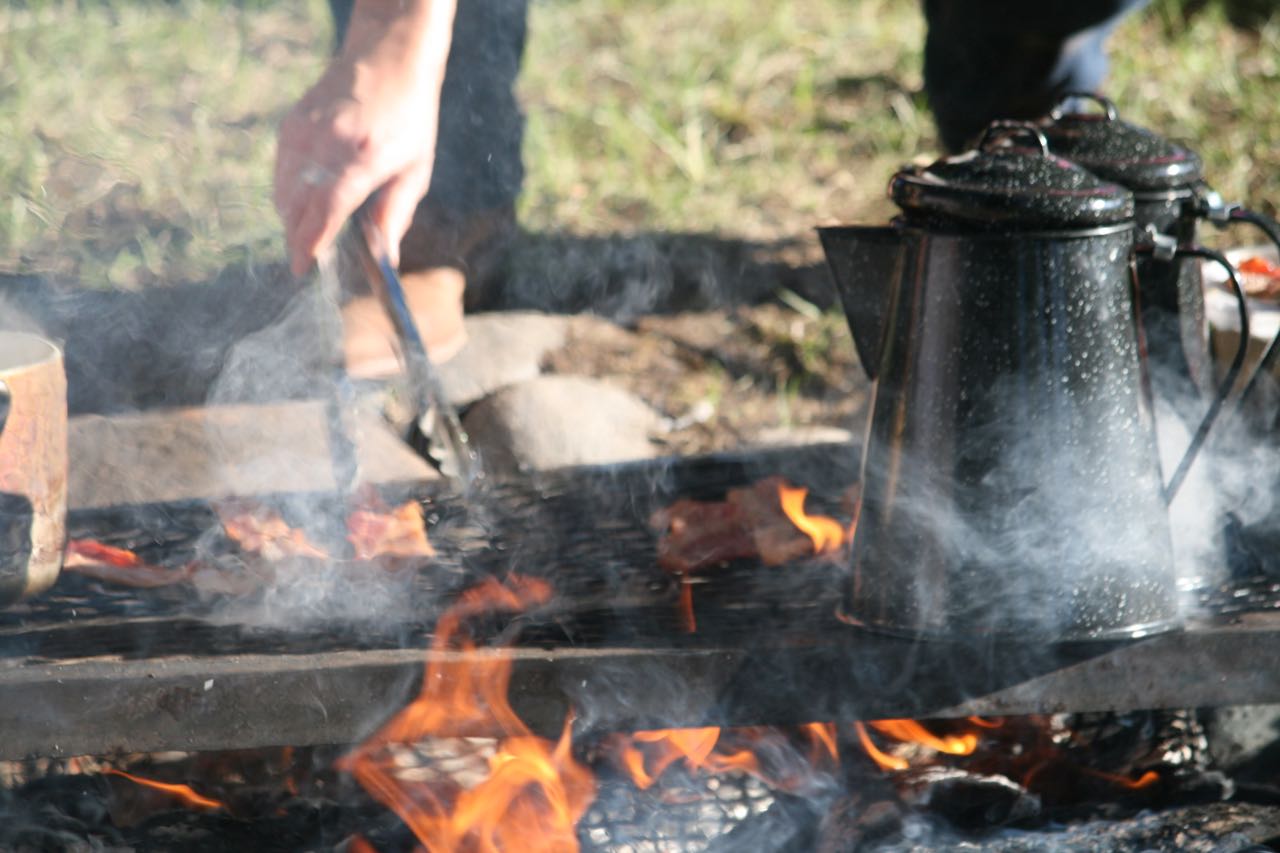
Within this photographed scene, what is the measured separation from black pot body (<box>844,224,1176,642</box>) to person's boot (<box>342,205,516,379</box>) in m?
1.54

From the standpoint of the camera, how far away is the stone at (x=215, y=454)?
253cm

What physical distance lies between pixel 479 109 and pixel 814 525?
157cm

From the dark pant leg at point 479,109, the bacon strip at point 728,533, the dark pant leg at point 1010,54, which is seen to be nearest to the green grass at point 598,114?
the dark pant leg at point 479,109

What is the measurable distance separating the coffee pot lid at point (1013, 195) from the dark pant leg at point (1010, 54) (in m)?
1.52

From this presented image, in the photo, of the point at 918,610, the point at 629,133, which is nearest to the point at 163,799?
the point at 918,610

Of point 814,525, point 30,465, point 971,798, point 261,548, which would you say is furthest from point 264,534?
point 971,798

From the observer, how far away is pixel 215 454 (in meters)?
2.65

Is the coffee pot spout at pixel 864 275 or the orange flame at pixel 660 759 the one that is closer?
the coffee pot spout at pixel 864 275

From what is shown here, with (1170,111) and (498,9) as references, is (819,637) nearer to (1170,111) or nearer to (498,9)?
(498,9)

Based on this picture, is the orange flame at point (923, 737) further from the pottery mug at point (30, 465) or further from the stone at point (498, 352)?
the stone at point (498, 352)

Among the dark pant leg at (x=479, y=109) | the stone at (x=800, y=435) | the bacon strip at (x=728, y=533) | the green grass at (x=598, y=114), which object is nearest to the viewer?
the bacon strip at (x=728, y=533)

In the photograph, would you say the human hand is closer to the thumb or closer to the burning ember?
the thumb

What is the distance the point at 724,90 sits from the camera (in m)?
4.73

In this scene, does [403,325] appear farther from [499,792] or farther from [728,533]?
[499,792]
